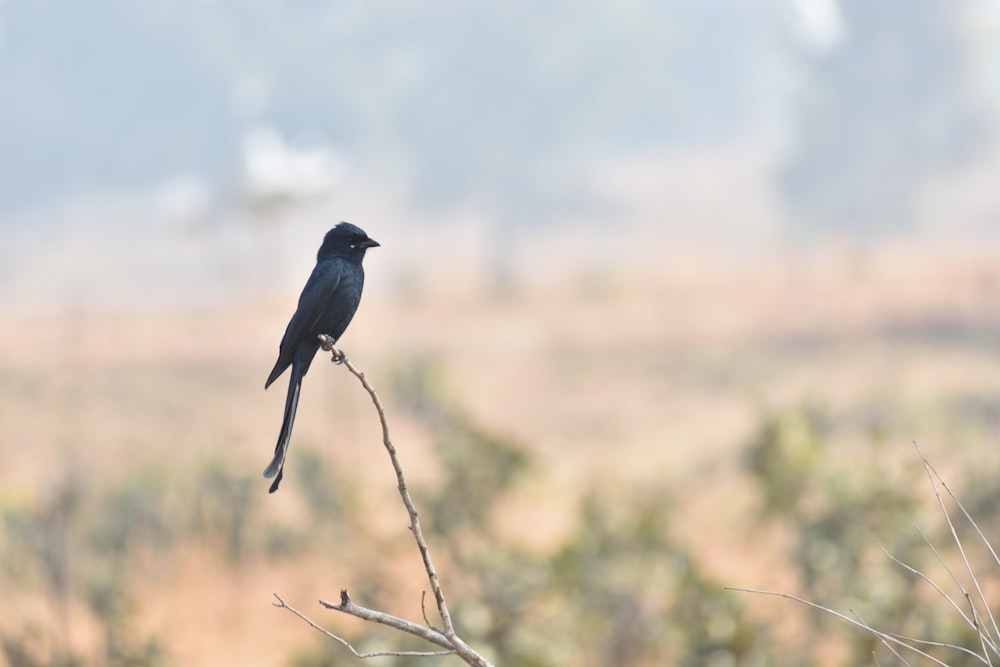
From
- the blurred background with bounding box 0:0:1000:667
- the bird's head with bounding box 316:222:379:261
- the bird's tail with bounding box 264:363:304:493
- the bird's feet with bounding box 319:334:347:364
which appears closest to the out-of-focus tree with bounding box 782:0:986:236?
the blurred background with bounding box 0:0:1000:667

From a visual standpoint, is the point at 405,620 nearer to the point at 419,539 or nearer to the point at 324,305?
→ the point at 419,539

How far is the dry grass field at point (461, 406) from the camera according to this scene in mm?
13453

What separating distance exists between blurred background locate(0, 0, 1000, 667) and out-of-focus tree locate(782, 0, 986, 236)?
27 centimetres

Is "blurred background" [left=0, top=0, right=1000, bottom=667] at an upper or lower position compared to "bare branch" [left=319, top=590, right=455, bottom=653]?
upper

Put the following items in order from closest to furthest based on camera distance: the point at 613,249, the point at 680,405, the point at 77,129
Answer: the point at 680,405
the point at 613,249
the point at 77,129

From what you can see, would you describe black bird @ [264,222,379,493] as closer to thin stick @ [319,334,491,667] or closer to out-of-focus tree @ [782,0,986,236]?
thin stick @ [319,334,491,667]

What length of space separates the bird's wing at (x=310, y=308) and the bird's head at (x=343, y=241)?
83 millimetres

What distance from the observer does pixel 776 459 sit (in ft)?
37.4

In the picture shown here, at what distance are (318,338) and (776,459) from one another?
9592 mm

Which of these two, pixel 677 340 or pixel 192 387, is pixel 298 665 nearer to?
pixel 192 387

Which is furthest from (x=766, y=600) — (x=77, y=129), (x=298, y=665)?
(x=77, y=129)

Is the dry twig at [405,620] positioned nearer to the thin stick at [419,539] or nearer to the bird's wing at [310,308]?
the thin stick at [419,539]

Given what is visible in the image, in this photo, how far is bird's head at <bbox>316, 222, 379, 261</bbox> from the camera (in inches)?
107

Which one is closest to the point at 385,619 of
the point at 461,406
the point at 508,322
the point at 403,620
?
the point at 403,620
